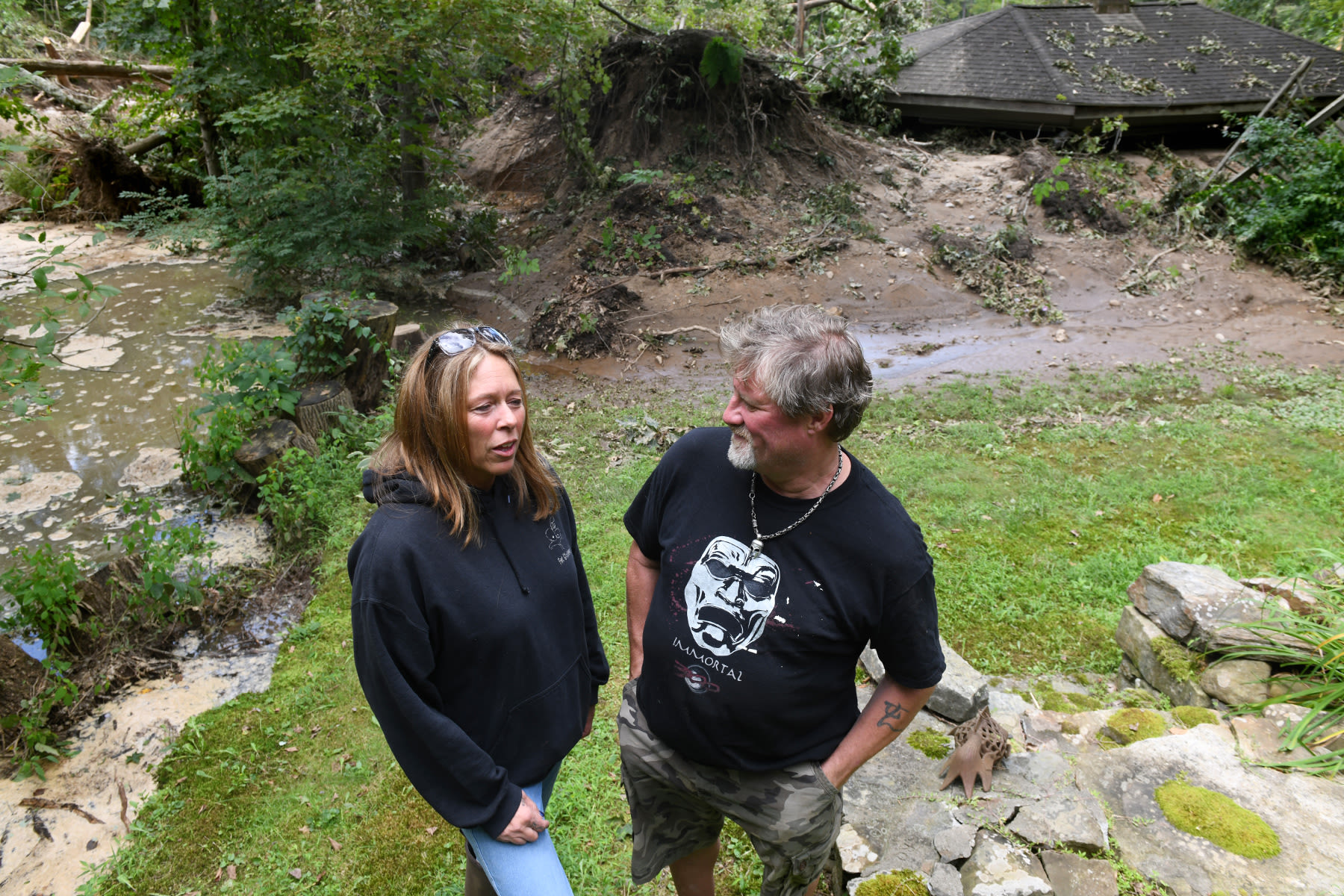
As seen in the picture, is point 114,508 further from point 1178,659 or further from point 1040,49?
point 1040,49

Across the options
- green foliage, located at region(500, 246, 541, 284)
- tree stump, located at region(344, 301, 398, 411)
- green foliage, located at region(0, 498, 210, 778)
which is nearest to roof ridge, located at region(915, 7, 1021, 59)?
green foliage, located at region(500, 246, 541, 284)

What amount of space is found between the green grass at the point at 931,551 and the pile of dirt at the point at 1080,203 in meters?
5.03

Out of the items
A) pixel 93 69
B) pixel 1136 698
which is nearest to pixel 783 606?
pixel 1136 698

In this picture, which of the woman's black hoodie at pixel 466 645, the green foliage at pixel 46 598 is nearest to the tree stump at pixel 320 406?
the green foliage at pixel 46 598

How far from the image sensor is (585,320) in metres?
9.11

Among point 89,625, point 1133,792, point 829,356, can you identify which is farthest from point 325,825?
point 1133,792

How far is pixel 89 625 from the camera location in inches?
150

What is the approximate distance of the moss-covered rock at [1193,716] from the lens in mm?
3070

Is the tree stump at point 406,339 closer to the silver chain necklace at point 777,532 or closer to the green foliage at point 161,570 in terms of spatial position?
the green foliage at point 161,570

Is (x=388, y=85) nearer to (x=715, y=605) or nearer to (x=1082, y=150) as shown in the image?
(x=715, y=605)

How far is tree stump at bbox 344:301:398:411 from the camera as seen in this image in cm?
629

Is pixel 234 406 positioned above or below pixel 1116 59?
below

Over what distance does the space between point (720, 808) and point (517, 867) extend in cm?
57

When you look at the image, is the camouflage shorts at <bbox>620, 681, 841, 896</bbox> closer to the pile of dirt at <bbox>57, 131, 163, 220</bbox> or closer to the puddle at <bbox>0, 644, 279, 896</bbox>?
the puddle at <bbox>0, 644, 279, 896</bbox>
